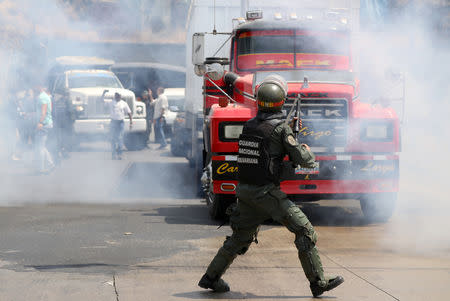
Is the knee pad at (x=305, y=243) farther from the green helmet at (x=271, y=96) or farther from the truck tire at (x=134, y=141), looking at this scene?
the truck tire at (x=134, y=141)

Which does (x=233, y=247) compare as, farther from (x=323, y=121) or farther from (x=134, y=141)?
(x=134, y=141)

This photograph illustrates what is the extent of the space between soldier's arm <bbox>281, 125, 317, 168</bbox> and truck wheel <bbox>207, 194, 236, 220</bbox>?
3890 mm

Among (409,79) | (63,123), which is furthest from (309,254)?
(63,123)

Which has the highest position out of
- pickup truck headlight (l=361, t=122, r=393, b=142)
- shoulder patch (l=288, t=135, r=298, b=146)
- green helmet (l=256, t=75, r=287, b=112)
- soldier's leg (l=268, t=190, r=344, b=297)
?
green helmet (l=256, t=75, r=287, b=112)

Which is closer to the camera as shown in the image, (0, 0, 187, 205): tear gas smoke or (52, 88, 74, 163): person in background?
(0, 0, 187, 205): tear gas smoke

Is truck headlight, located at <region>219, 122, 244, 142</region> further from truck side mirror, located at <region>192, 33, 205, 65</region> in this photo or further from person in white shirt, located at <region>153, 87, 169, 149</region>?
person in white shirt, located at <region>153, 87, 169, 149</region>

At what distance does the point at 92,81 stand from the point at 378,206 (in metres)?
14.3

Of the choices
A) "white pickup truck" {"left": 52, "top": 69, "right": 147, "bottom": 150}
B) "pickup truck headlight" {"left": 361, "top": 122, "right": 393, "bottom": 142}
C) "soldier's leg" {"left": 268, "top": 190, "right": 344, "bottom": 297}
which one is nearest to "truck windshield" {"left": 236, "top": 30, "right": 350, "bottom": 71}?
"pickup truck headlight" {"left": 361, "top": 122, "right": 393, "bottom": 142}

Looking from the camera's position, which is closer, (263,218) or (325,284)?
(325,284)

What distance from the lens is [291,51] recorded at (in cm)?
1123

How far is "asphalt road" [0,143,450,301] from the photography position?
21.4 ft

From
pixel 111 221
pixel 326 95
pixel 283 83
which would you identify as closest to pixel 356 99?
pixel 326 95

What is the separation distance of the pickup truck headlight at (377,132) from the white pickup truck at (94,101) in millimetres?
12384

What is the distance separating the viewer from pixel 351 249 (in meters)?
8.38
